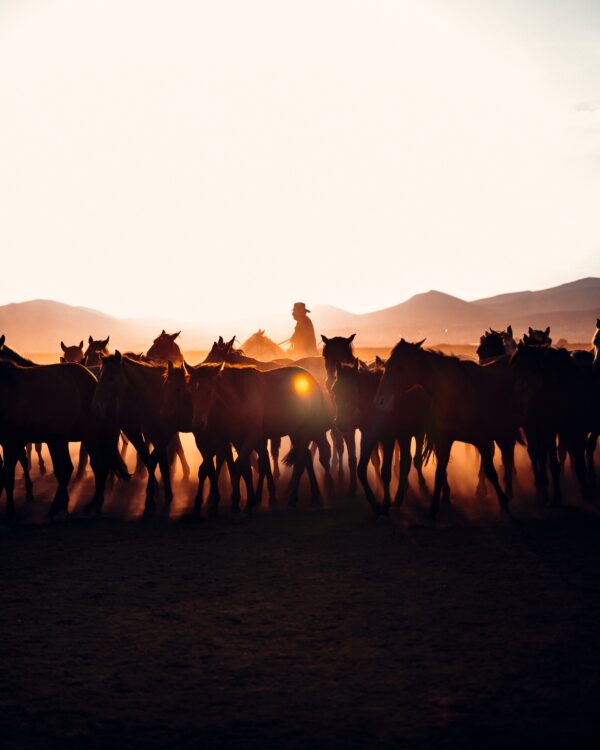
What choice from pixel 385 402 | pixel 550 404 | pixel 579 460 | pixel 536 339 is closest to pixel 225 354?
pixel 385 402

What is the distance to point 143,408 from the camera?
1220 centimetres

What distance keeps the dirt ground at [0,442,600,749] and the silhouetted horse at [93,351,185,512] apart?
141 cm

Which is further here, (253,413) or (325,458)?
(325,458)

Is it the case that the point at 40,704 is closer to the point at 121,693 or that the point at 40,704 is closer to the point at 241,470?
the point at 121,693

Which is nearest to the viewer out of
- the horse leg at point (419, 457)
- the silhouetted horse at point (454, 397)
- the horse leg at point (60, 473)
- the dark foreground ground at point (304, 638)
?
the dark foreground ground at point (304, 638)

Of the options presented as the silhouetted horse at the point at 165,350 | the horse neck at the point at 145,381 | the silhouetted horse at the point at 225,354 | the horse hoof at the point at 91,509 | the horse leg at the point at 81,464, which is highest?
the silhouetted horse at the point at 165,350

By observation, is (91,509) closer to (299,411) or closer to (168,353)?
(299,411)

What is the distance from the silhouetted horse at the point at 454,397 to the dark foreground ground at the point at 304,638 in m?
1.23

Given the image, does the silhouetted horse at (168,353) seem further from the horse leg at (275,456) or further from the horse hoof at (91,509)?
the horse hoof at (91,509)

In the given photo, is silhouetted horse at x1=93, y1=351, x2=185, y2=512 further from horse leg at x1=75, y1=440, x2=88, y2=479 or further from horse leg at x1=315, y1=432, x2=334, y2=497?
horse leg at x1=75, y1=440, x2=88, y2=479

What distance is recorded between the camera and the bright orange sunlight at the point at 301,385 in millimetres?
12719

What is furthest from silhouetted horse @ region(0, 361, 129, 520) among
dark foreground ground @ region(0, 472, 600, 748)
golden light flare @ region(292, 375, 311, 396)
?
golden light flare @ region(292, 375, 311, 396)

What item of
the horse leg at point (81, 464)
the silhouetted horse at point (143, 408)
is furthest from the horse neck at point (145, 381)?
the horse leg at point (81, 464)

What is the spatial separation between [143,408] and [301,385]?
247 cm
